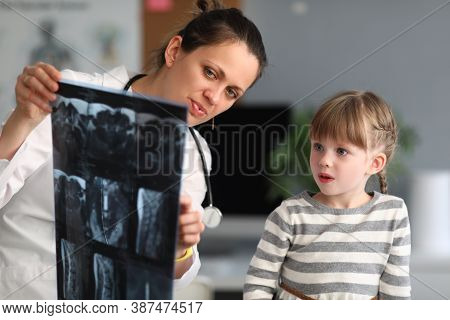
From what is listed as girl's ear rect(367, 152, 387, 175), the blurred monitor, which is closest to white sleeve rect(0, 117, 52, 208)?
girl's ear rect(367, 152, 387, 175)

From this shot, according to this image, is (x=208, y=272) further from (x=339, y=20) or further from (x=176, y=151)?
(x=176, y=151)

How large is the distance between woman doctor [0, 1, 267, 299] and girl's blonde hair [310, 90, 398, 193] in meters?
0.10

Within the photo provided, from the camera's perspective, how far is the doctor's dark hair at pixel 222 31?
2.64 feet

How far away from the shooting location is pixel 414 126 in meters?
2.79

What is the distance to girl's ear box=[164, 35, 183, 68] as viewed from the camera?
33.6 inches

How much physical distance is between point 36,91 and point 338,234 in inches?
15.6

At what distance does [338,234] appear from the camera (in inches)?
32.7

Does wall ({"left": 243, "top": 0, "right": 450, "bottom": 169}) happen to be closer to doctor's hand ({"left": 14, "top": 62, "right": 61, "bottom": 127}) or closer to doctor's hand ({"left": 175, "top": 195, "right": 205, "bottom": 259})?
doctor's hand ({"left": 14, "top": 62, "right": 61, "bottom": 127})

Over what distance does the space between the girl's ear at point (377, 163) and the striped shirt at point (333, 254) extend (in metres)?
0.05

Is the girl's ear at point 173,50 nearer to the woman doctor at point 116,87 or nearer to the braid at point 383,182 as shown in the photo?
the woman doctor at point 116,87

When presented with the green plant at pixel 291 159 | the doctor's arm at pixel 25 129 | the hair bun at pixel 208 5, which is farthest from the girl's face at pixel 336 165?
the green plant at pixel 291 159

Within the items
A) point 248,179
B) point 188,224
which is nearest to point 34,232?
point 188,224

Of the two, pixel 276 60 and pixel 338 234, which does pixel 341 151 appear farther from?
pixel 276 60
